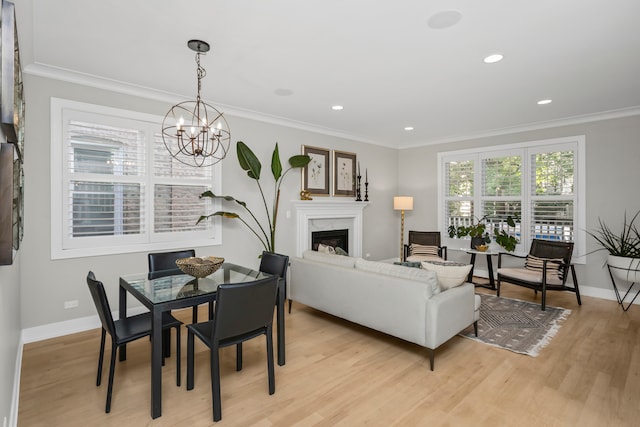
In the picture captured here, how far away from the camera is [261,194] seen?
4852 mm

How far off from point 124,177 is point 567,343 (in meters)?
4.78

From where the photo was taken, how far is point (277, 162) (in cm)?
468

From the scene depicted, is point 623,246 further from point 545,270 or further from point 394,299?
point 394,299

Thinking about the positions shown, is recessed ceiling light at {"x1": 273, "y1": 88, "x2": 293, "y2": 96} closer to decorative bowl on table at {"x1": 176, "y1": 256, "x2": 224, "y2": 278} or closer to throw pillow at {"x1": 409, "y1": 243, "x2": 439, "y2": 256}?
decorative bowl on table at {"x1": 176, "y1": 256, "x2": 224, "y2": 278}

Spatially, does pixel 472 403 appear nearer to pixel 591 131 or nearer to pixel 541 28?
pixel 541 28

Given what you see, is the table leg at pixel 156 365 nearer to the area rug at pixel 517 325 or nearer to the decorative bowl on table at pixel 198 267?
the decorative bowl on table at pixel 198 267

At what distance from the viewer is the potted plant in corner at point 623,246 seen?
4.09 m

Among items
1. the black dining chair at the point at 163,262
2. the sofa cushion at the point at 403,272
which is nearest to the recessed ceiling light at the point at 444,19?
the sofa cushion at the point at 403,272

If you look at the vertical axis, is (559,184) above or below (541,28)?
below

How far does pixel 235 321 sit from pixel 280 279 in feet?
2.83

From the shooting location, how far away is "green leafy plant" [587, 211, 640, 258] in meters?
4.25

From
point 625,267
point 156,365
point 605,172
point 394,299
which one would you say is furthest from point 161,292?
point 605,172

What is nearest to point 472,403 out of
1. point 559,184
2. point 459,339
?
point 459,339

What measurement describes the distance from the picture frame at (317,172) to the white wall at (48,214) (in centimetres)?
16
